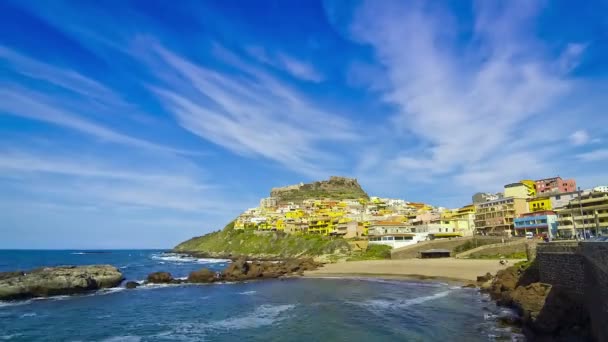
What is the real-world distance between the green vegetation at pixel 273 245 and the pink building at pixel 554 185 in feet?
175

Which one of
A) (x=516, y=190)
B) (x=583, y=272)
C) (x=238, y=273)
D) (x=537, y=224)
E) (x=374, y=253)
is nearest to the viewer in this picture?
(x=583, y=272)

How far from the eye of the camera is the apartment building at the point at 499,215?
86.0 m

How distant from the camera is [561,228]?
69.9 metres

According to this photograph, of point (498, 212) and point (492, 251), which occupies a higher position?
point (498, 212)

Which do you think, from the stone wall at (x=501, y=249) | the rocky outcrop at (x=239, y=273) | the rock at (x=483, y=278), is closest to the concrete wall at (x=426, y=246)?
the stone wall at (x=501, y=249)

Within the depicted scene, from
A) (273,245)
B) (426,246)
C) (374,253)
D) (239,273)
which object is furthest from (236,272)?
(273,245)

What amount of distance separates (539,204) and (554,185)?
70.9 ft

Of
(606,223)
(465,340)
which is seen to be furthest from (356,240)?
(465,340)

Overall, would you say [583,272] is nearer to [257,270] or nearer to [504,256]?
[504,256]

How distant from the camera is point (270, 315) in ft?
115

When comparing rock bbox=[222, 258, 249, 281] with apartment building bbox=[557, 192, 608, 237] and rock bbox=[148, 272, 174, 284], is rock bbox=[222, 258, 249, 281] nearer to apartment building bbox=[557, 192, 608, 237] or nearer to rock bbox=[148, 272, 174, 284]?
rock bbox=[148, 272, 174, 284]

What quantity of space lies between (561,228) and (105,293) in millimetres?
71445

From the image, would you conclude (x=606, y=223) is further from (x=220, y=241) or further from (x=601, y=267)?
(x=220, y=241)

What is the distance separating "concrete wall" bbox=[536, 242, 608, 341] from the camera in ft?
54.7
